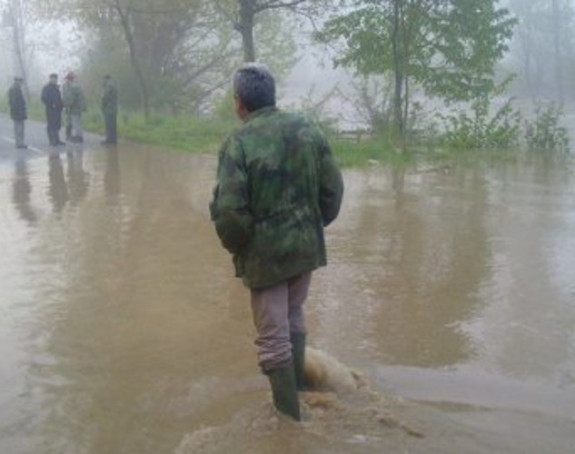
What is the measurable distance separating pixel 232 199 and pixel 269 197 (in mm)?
197

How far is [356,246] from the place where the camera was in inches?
319

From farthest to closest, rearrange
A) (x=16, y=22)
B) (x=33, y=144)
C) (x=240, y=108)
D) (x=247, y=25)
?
(x=16, y=22), (x=247, y=25), (x=33, y=144), (x=240, y=108)

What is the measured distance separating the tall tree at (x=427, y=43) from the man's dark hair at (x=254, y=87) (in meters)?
14.5

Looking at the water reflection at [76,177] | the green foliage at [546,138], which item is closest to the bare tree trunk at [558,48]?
the green foliage at [546,138]

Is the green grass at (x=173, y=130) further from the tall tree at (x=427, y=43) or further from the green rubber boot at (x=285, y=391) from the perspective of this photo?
the green rubber boot at (x=285, y=391)

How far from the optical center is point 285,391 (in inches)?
156

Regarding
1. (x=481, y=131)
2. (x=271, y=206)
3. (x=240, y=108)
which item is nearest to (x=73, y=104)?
(x=481, y=131)

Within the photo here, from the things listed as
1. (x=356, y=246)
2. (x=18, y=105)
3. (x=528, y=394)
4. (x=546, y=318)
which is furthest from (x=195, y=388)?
(x=18, y=105)

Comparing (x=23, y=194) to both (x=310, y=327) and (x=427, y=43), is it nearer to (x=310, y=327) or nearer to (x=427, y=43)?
(x=310, y=327)

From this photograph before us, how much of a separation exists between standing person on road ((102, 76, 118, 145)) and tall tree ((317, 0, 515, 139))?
5118mm

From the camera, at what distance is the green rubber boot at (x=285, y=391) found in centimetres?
392

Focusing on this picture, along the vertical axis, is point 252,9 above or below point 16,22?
below

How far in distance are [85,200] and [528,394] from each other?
7.71m

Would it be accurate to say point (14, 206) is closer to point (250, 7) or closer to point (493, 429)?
point (493, 429)
